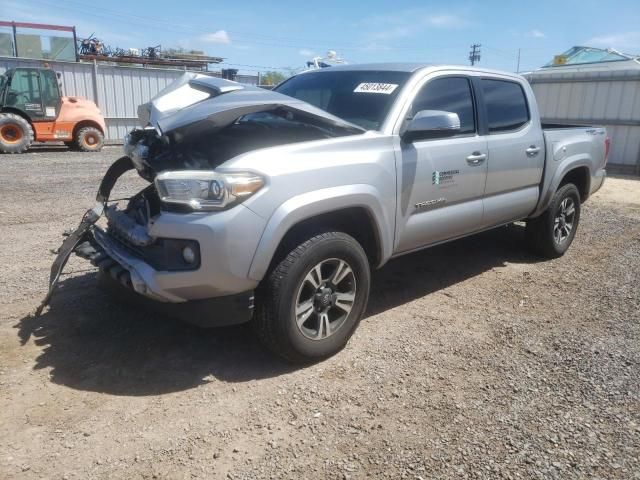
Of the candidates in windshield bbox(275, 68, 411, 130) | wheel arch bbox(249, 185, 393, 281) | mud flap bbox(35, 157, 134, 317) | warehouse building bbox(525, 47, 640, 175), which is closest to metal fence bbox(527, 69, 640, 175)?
warehouse building bbox(525, 47, 640, 175)

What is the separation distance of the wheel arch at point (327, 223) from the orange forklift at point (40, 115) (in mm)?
12884

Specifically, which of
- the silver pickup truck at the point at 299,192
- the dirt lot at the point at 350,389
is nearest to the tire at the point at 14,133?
the dirt lot at the point at 350,389

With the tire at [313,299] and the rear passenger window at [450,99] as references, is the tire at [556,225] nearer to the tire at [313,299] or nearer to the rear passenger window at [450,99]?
the rear passenger window at [450,99]

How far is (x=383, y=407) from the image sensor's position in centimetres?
298

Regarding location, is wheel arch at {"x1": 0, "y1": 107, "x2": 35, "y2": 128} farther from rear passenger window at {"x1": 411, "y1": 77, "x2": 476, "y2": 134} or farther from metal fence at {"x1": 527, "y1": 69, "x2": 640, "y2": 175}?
metal fence at {"x1": 527, "y1": 69, "x2": 640, "y2": 175}

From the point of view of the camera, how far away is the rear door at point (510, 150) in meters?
4.62

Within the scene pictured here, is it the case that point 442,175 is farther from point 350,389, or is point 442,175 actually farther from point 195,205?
point 195,205

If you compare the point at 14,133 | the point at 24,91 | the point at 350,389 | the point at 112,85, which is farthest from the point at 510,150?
the point at 112,85

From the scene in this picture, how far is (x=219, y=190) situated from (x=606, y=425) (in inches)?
96.6

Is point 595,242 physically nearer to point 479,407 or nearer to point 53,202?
point 479,407

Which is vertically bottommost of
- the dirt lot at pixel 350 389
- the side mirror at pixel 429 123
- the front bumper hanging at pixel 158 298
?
the dirt lot at pixel 350 389

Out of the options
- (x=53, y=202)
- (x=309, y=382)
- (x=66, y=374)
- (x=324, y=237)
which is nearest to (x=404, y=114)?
(x=324, y=237)

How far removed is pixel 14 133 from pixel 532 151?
13221 millimetres

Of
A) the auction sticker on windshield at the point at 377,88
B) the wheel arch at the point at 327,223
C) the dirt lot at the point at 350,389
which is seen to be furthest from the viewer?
the auction sticker on windshield at the point at 377,88
